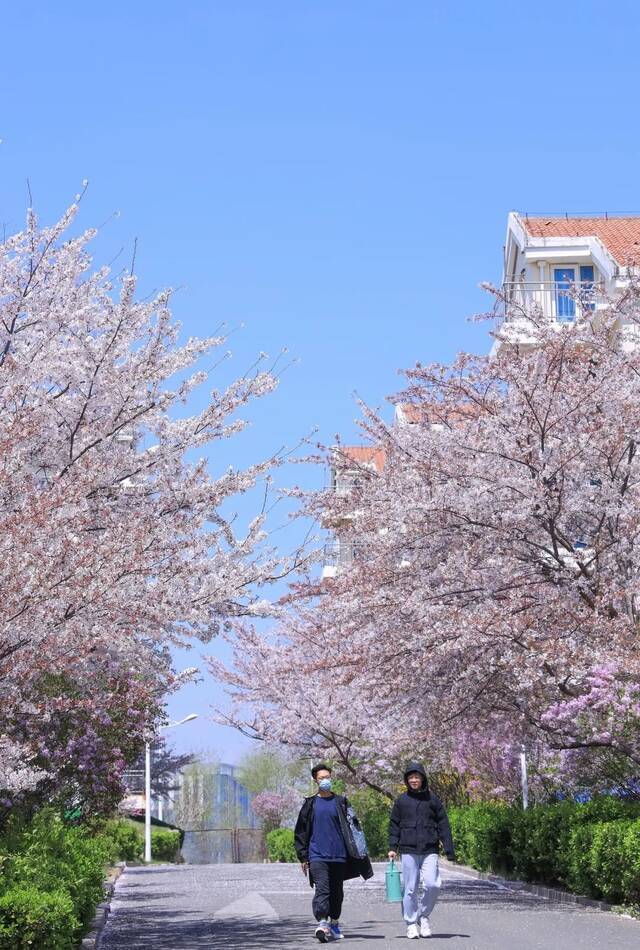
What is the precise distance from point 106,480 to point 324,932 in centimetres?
501

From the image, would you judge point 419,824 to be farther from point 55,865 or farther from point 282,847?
point 282,847

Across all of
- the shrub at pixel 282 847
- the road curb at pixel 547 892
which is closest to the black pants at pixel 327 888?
the road curb at pixel 547 892

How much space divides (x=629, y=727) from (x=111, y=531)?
775 cm

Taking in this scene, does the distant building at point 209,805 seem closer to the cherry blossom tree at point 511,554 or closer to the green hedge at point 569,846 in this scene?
the green hedge at point 569,846

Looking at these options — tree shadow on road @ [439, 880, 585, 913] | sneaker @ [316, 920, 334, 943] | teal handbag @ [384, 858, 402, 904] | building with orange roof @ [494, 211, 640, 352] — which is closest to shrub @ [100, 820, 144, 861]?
building with orange roof @ [494, 211, 640, 352]

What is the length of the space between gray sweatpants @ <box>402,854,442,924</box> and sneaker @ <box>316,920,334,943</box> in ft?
2.78

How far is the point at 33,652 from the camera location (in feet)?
37.3

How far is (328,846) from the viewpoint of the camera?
14570 mm

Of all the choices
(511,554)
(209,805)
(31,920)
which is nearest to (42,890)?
(31,920)

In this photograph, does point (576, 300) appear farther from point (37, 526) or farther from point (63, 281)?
point (37, 526)

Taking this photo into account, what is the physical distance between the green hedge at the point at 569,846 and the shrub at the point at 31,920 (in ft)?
24.7

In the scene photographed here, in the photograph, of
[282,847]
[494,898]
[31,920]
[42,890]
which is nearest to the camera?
[31,920]

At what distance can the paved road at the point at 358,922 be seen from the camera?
1365cm

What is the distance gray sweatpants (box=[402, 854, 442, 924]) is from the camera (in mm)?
14391
